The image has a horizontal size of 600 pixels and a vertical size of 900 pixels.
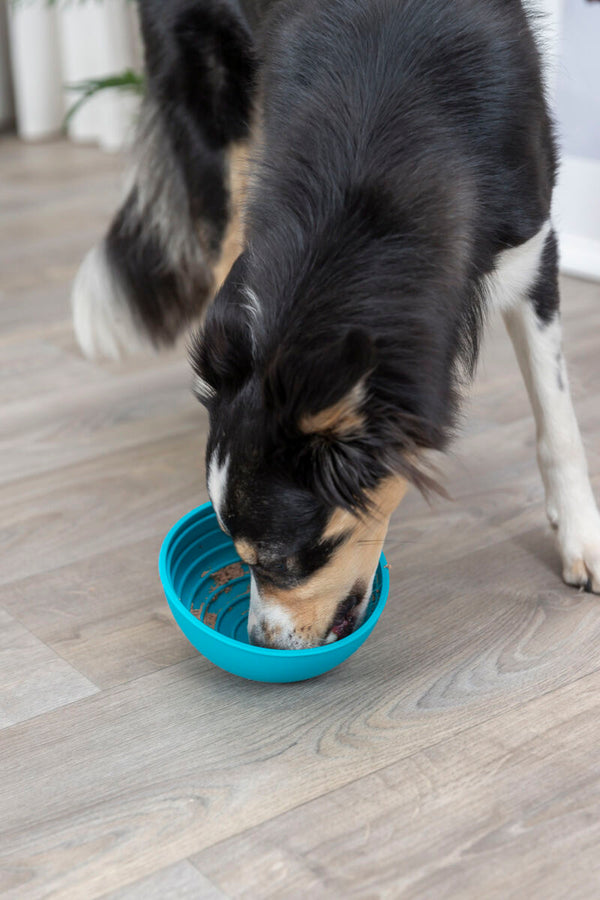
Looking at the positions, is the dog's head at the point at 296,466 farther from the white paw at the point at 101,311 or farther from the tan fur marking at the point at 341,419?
the white paw at the point at 101,311

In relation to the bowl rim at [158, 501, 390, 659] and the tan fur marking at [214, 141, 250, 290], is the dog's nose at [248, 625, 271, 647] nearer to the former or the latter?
the bowl rim at [158, 501, 390, 659]

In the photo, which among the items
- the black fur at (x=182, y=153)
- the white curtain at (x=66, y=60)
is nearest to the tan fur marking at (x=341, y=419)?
the black fur at (x=182, y=153)

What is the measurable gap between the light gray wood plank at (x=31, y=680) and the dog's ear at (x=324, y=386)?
0.69 meters

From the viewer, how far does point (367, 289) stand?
1545 mm

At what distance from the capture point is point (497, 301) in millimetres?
1988

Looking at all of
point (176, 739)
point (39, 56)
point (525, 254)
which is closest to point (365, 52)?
point (525, 254)

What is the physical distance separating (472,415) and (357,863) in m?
1.53

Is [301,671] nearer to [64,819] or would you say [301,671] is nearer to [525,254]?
[64,819]

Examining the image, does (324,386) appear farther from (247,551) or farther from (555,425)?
(555,425)

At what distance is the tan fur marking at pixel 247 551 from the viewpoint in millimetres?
1660

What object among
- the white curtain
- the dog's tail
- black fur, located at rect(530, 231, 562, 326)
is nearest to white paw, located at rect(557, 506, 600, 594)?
black fur, located at rect(530, 231, 562, 326)

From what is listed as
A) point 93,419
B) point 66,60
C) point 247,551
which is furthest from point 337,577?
point 66,60

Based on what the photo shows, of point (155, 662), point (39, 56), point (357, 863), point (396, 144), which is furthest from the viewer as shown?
point (39, 56)

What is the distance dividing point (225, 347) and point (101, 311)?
1.39 meters
